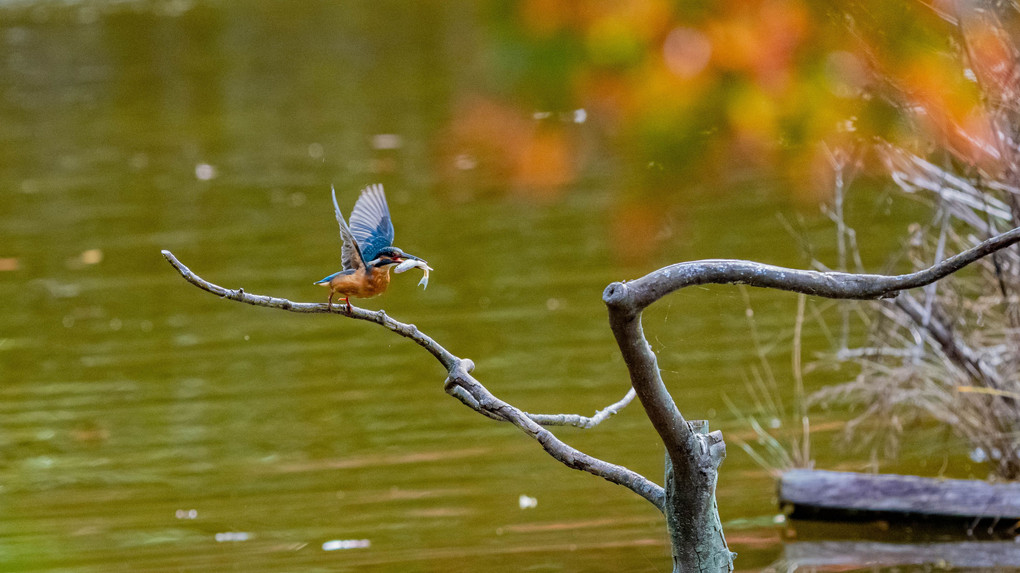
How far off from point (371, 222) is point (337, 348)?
550 centimetres

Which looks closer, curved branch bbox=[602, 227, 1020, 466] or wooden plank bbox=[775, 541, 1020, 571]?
curved branch bbox=[602, 227, 1020, 466]

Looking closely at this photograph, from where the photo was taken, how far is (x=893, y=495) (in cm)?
514

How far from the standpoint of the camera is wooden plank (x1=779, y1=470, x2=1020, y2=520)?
16.3ft

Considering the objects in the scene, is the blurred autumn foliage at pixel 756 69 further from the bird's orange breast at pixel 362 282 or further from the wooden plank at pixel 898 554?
the wooden plank at pixel 898 554

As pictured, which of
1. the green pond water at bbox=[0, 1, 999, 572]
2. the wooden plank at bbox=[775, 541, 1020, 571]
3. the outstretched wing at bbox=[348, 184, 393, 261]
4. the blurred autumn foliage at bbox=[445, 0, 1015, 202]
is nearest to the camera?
the blurred autumn foliage at bbox=[445, 0, 1015, 202]

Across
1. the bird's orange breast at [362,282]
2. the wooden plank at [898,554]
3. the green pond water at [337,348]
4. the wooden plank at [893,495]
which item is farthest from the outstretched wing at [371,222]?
the wooden plank at [893,495]

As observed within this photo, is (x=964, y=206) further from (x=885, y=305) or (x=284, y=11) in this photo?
(x=284, y=11)

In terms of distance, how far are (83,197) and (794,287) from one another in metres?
10.7

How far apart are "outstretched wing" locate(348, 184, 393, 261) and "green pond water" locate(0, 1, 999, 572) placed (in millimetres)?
467

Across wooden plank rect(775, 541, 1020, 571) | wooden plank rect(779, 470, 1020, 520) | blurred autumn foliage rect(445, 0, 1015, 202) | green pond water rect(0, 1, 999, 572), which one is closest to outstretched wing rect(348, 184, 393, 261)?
blurred autumn foliage rect(445, 0, 1015, 202)

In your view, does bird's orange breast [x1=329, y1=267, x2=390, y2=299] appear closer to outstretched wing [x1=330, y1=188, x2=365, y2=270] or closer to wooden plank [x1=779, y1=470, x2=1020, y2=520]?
outstretched wing [x1=330, y1=188, x2=365, y2=270]

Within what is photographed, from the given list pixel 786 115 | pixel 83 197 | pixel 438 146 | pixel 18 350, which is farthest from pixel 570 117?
pixel 786 115

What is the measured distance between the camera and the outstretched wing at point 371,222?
8.63 feet

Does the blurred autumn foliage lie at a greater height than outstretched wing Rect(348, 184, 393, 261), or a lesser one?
greater
